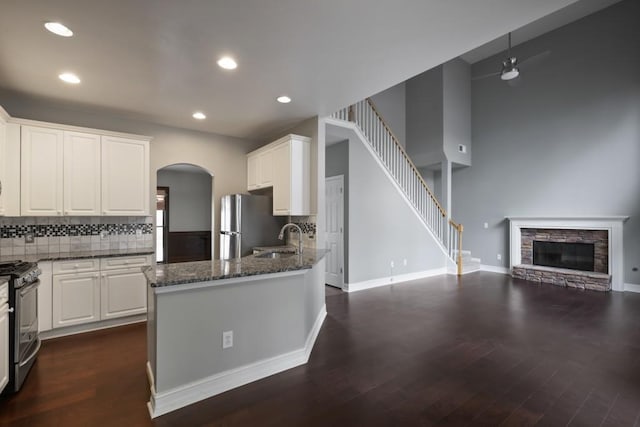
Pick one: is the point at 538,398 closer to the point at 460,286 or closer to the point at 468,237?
the point at 460,286

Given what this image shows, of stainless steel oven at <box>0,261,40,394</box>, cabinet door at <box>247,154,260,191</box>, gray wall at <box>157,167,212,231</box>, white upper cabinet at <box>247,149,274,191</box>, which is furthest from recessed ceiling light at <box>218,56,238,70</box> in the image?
gray wall at <box>157,167,212,231</box>

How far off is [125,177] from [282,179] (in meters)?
2.06

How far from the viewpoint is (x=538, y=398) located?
7.14 ft

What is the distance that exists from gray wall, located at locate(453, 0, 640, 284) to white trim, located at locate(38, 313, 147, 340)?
7523 mm

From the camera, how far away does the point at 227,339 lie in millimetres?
2311

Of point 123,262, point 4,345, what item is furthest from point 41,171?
point 4,345

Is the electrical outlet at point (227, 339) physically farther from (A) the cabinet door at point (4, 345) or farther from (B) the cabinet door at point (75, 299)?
(B) the cabinet door at point (75, 299)

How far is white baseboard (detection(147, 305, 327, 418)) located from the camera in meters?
2.03

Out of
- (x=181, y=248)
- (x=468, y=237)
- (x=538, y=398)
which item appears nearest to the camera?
(x=538, y=398)

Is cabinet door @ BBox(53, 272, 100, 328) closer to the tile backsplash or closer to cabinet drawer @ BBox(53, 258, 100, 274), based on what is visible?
cabinet drawer @ BBox(53, 258, 100, 274)

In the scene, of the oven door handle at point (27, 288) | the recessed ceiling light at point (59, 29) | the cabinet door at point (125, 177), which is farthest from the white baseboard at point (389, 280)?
the recessed ceiling light at point (59, 29)

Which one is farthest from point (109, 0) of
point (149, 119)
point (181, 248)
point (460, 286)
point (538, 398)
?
point (181, 248)

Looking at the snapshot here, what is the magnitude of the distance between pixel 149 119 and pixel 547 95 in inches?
307

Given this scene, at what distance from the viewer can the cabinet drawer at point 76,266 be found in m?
3.34
